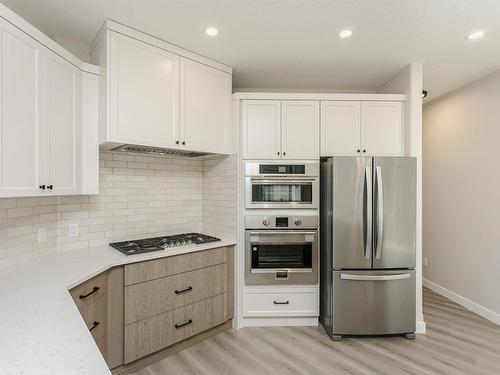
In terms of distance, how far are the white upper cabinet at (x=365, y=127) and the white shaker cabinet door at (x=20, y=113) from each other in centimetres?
234

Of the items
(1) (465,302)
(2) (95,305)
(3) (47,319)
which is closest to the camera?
(3) (47,319)

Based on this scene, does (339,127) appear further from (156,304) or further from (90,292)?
(90,292)

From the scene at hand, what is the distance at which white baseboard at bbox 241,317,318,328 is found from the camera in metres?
2.85

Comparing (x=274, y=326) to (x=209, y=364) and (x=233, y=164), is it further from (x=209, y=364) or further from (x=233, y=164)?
(x=233, y=164)

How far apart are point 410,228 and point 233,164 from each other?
1773 mm

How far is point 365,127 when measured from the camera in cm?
289

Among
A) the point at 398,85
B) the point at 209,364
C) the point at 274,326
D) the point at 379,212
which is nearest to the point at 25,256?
the point at 209,364

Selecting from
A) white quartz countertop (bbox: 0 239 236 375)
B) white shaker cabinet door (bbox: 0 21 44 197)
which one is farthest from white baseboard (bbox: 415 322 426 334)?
white shaker cabinet door (bbox: 0 21 44 197)

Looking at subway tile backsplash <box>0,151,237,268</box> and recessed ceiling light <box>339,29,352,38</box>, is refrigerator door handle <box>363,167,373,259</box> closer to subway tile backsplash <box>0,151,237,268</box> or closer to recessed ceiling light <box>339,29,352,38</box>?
recessed ceiling light <box>339,29,352,38</box>

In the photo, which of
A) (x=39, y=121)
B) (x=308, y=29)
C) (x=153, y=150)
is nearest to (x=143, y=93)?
(x=153, y=150)

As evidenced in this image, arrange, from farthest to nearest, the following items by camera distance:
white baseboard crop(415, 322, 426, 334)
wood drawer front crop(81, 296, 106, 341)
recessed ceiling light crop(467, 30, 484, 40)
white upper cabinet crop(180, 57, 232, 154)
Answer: white baseboard crop(415, 322, 426, 334) < white upper cabinet crop(180, 57, 232, 154) < recessed ceiling light crop(467, 30, 484, 40) < wood drawer front crop(81, 296, 106, 341)

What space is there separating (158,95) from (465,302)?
3.99 meters

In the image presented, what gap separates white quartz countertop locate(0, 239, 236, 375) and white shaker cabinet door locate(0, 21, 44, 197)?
0.50m

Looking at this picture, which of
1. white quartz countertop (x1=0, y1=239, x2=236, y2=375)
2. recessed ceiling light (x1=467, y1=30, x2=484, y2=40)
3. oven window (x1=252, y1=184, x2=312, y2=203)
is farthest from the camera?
oven window (x1=252, y1=184, x2=312, y2=203)
